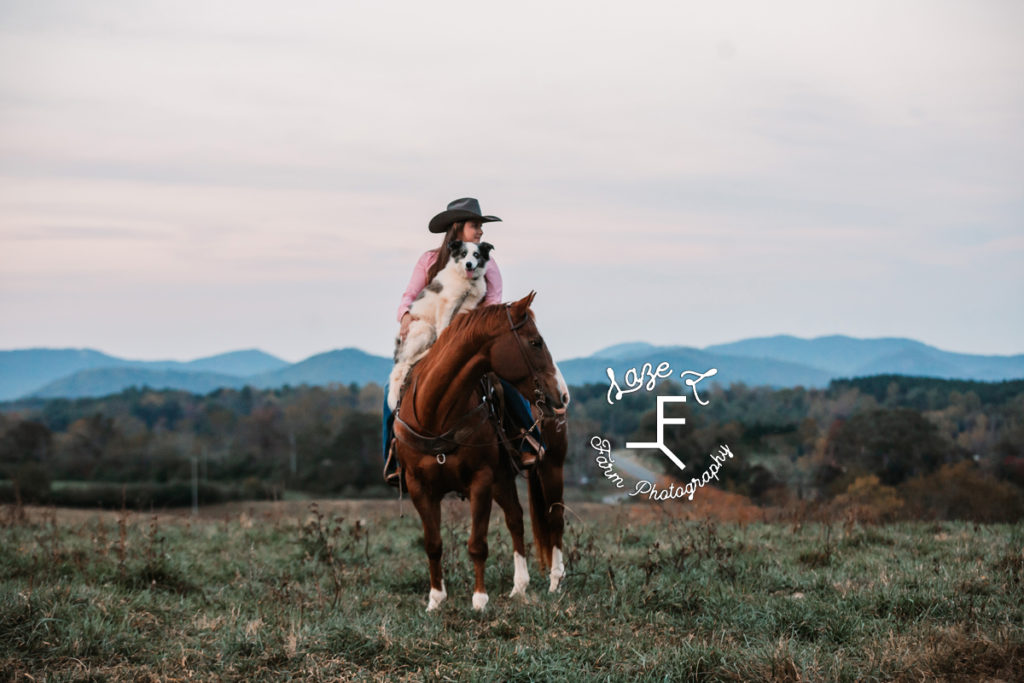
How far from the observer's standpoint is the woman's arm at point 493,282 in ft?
24.5

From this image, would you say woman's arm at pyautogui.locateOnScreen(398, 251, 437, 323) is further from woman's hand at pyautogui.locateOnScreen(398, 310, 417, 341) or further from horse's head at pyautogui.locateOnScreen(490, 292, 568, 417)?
horse's head at pyautogui.locateOnScreen(490, 292, 568, 417)

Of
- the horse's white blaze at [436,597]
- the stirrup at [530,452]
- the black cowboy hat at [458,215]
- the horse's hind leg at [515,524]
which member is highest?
the black cowboy hat at [458,215]

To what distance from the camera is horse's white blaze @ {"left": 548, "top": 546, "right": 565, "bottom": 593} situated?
25.7 feet

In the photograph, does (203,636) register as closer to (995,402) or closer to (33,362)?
(995,402)

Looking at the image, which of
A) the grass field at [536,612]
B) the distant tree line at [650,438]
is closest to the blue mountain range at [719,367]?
the distant tree line at [650,438]

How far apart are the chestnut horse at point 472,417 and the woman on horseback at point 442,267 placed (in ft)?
1.03

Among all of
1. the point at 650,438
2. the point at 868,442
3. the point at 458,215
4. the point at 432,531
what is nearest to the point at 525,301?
the point at 458,215

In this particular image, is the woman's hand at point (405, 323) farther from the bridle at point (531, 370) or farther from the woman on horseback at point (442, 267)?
the bridle at point (531, 370)

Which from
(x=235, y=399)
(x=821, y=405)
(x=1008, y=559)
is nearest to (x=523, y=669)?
(x=1008, y=559)

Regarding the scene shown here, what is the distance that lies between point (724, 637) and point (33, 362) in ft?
728

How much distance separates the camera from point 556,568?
8.03 meters

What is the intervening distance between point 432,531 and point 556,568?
1427 mm

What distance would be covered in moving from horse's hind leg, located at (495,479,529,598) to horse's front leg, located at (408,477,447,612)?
2.08ft

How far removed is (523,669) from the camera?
5160 millimetres
